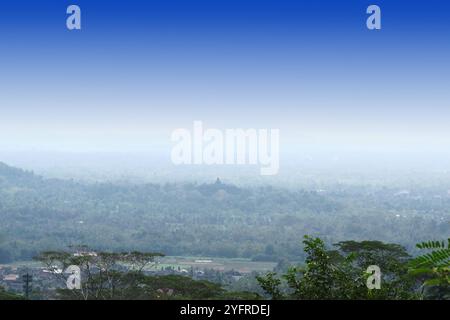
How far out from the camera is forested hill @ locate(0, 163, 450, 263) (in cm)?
7250

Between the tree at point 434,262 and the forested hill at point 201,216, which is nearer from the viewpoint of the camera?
the tree at point 434,262

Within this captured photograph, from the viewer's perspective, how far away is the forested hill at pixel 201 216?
72.5 meters

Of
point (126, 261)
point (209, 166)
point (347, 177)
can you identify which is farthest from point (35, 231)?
point (209, 166)

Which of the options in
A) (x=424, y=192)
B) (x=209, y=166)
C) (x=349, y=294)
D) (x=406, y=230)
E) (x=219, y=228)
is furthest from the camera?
(x=209, y=166)

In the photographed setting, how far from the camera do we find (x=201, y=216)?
108562mm

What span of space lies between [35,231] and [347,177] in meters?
93.4

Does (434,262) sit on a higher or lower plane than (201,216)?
higher

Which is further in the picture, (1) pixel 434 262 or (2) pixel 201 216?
(2) pixel 201 216

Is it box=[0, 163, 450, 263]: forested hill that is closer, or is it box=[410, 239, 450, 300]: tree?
box=[410, 239, 450, 300]: tree

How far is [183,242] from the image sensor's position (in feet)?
245

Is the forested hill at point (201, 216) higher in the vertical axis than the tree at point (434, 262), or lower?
lower

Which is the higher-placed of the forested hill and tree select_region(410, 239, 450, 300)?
tree select_region(410, 239, 450, 300)
